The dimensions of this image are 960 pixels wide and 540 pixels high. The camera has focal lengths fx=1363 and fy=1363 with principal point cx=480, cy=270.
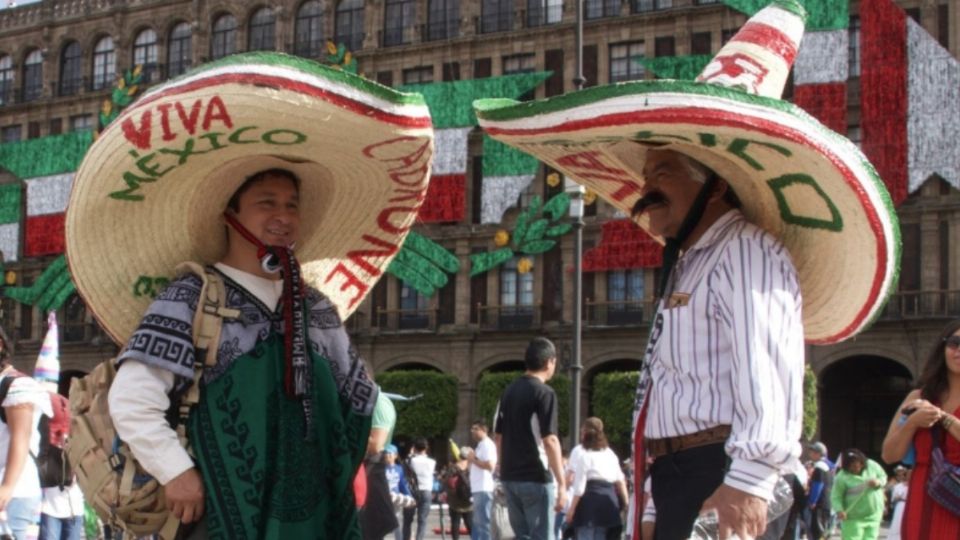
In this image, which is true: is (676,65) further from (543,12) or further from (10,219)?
(10,219)

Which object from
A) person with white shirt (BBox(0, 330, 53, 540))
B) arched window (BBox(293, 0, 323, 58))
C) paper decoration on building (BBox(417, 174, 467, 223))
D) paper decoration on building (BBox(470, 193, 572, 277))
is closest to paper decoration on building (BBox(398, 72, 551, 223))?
paper decoration on building (BBox(417, 174, 467, 223))

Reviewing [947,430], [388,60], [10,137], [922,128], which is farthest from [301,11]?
[947,430]

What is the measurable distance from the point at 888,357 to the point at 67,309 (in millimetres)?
28796

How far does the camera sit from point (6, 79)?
2061 inches

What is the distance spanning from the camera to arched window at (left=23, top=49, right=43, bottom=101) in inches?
2019

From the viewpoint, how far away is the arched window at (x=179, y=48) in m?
48.4

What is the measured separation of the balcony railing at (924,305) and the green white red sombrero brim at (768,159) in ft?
108

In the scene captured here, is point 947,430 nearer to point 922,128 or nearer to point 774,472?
point 774,472

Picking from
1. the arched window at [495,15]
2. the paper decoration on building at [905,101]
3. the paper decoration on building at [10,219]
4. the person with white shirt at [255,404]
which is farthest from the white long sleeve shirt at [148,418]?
the paper decoration on building at [10,219]

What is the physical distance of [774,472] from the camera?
3.30 metres

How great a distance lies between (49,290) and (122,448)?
147 ft

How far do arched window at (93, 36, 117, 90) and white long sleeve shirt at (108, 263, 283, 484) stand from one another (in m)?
47.9

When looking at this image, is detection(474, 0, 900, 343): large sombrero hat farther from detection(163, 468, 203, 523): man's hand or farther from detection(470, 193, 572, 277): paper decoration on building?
detection(470, 193, 572, 277): paper decoration on building

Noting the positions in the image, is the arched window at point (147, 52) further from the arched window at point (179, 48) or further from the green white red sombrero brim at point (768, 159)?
the green white red sombrero brim at point (768, 159)
